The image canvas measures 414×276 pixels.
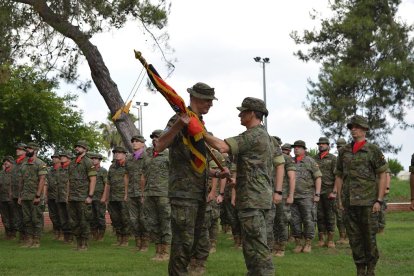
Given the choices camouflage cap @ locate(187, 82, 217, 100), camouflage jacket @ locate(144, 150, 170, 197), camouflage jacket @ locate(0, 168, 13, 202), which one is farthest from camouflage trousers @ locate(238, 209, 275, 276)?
camouflage jacket @ locate(0, 168, 13, 202)

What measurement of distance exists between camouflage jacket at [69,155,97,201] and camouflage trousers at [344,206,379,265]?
22.7 ft

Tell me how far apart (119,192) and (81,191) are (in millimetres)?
1683

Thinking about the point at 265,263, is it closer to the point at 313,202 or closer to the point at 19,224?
the point at 313,202

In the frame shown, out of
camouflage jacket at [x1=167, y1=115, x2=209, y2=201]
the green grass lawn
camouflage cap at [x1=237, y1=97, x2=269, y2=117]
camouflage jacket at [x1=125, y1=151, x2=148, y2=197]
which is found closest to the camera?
camouflage cap at [x1=237, y1=97, x2=269, y2=117]

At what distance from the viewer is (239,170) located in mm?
8977

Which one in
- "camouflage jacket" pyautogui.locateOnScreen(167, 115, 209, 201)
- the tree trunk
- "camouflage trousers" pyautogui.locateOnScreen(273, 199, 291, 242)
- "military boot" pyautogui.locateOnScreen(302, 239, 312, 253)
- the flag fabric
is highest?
the tree trunk

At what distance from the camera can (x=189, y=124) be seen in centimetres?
831

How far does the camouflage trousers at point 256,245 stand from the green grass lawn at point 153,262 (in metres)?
2.69

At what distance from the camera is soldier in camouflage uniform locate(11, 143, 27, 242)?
18531 mm

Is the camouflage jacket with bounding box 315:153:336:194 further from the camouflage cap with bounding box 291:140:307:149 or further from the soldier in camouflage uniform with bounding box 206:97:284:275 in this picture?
the soldier in camouflage uniform with bounding box 206:97:284:275

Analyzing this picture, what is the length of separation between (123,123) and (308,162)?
8.52 m

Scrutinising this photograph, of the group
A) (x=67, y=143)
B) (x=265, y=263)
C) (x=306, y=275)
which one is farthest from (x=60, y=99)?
(x=265, y=263)

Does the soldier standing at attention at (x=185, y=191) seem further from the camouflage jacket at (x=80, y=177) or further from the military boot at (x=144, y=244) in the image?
the camouflage jacket at (x=80, y=177)

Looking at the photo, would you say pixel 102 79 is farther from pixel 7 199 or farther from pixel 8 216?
pixel 8 216
